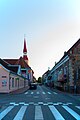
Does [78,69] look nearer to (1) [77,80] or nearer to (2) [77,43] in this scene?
(1) [77,80]

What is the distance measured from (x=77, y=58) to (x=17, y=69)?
26144mm

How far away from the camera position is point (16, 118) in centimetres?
1286

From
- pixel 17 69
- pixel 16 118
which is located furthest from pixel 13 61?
pixel 16 118

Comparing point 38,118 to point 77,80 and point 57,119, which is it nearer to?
point 57,119

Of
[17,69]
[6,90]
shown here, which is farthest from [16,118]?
[17,69]

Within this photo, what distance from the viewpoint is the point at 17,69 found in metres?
67.2


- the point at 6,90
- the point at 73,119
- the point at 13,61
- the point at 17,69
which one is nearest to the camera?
the point at 73,119

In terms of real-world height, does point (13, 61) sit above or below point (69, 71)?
above

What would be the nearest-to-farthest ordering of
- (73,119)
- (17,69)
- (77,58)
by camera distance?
(73,119)
(77,58)
(17,69)

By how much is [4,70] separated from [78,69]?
1121cm

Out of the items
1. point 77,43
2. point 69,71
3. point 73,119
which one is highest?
point 77,43

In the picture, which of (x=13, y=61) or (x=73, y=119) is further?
(x=13, y=61)

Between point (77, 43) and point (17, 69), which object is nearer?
point (77, 43)

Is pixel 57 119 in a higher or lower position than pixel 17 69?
lower
